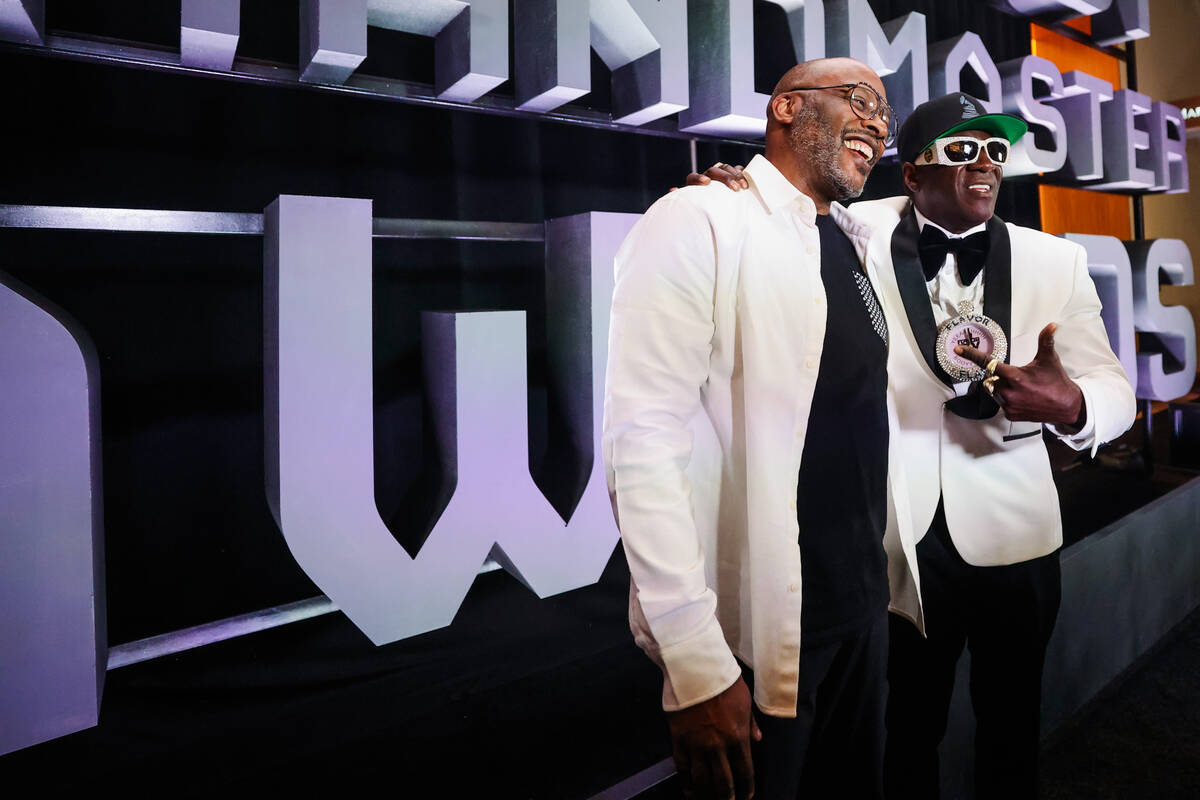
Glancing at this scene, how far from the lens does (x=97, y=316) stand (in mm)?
2014

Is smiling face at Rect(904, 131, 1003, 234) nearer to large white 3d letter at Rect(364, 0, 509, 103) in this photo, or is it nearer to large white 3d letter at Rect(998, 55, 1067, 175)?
large white 3d letter at Rect(364, 0, 509, 103)

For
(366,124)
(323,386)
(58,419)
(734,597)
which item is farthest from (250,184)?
(734,597)

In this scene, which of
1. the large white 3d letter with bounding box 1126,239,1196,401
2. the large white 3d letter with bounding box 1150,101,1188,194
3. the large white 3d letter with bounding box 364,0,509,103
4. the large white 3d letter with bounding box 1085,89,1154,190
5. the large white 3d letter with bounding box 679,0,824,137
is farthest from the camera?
the large white 3d letter with bounding box 1150,101,1188,194

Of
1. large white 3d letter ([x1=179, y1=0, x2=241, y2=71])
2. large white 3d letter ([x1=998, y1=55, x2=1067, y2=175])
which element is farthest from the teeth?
large white 3d letter ([x1=998, y1=55, x2=1067, y2=175])

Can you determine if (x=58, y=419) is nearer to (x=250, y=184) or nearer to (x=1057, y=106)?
(x=250, y=184)

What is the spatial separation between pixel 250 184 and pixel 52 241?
0.52 meters

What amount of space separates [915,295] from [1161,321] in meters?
3.34

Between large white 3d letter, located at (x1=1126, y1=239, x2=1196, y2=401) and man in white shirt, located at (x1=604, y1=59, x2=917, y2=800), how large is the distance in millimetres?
3597

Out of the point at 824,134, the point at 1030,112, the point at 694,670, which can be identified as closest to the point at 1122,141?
the point at 1030,112

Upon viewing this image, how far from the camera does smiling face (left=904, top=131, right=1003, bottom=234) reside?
1.78 m

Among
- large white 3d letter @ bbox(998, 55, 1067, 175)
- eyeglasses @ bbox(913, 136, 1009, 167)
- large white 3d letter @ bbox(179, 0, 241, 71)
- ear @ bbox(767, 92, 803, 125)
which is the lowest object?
ear @ bbox(767, 92, 803, 125)

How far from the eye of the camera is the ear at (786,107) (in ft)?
4.58

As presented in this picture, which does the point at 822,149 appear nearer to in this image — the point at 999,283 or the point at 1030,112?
the point at 999,283

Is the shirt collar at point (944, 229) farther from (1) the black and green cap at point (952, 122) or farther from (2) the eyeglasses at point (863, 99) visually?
(2) the eyeglasses at point (863, 99)
